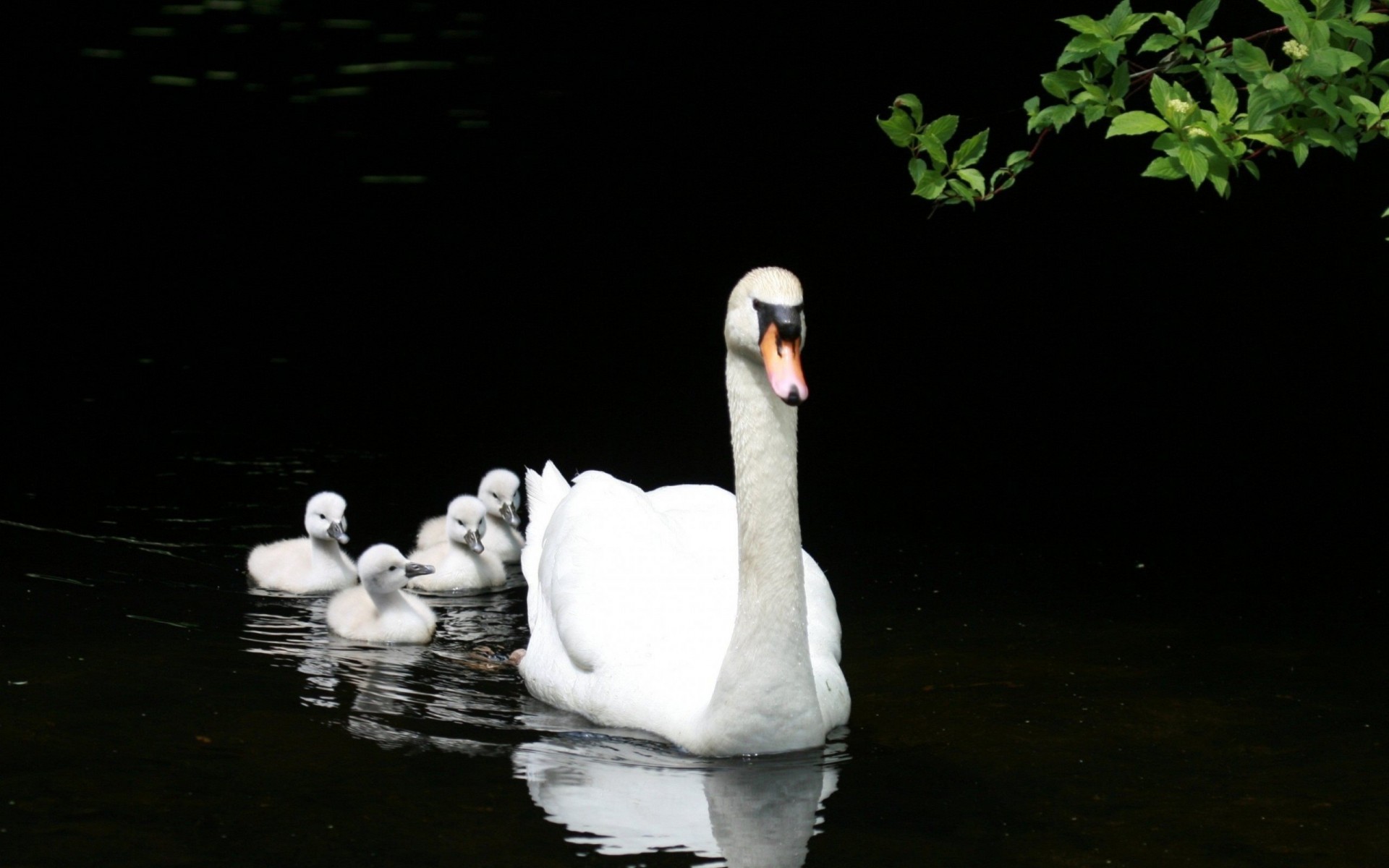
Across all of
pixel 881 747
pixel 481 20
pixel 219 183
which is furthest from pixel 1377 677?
pixel 481 20

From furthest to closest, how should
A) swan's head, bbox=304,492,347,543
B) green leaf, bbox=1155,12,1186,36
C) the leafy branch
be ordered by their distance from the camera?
swan's head, bbox=304,492,347,543 < green leaf, bbox=1155,12,1186,36 < the leafy branch

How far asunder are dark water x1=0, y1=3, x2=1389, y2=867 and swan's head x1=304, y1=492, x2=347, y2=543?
1.20ft

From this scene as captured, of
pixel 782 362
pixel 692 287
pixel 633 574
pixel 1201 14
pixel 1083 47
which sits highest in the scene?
pixel 1201 14

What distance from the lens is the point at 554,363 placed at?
15336 mm

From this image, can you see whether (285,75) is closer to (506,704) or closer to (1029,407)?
(1029,407)

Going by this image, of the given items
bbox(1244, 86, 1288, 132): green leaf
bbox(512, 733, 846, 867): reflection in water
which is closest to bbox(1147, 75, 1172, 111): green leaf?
bbox(1244, 86, 1288, 132): green leaf

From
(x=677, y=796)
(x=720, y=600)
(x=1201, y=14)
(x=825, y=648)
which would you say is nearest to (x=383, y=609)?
(x=720, y=600)

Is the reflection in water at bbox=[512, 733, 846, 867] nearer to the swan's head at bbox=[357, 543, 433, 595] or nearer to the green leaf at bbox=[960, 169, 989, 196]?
the swan's head at bbox=[357, 543, 433, 595]

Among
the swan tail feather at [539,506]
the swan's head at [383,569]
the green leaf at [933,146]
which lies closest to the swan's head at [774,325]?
the green leaf at [933,146]

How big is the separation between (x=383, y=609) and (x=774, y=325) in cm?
317

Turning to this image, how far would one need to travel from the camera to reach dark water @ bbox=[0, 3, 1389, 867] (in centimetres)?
680

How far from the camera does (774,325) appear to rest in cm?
663

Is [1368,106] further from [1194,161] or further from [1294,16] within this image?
[1194,161]

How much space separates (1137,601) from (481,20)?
58.7 ft
